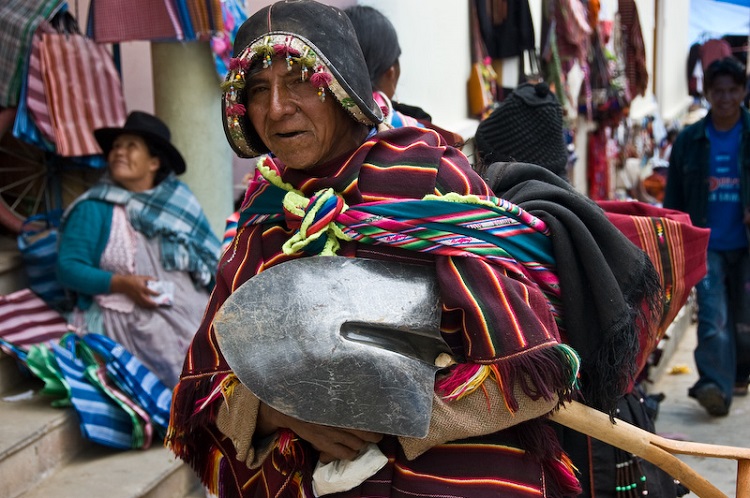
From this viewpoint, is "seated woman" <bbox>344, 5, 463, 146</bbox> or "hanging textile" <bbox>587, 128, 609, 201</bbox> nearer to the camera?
"seated woman" <bbox>344, 5, 463, 146</bbox>

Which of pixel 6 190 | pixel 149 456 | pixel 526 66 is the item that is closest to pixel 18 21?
pixel 6 190

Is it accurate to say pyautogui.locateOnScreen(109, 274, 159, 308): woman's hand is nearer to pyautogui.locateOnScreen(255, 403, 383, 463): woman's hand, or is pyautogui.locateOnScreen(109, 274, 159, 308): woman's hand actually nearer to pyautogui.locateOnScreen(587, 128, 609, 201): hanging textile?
pyautogui.locateOnScreen(255, 403, 383, 463): woman's hand

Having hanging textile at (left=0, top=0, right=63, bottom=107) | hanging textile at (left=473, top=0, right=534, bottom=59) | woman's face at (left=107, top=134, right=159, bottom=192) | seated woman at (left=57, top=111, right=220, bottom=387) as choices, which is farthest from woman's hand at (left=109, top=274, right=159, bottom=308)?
hanging textile at (left=473, top=0, right=534, bottom=59)

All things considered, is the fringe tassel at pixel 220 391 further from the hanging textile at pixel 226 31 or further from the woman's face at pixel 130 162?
the hanging textile at pixel 226 31

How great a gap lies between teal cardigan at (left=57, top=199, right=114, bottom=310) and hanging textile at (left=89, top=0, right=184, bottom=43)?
0.87 m

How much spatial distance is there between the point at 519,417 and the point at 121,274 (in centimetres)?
329

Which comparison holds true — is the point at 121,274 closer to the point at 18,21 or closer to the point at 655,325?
the point at 18,21

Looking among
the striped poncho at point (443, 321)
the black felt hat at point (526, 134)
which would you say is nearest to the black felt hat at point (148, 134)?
the black felt hat at point (526, 134)

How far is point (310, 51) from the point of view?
2.12m

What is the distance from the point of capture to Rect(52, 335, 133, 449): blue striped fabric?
4.50m

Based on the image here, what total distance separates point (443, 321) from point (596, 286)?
1.26 feet

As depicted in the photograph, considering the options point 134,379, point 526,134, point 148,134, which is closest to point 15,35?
point 148,134

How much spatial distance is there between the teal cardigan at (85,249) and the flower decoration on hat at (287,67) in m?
2.88

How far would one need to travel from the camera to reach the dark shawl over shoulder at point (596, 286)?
229cm
